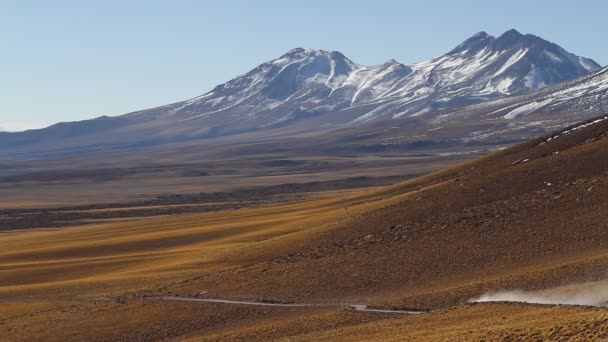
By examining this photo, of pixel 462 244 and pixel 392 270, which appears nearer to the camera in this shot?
pixel 392 270

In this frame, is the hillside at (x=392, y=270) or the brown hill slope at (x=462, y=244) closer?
the hillside at (x=392, y=270)

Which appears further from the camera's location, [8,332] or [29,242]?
[29,242]

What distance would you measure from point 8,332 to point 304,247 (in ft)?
58.4

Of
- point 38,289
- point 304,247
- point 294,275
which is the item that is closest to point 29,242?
point 38,289

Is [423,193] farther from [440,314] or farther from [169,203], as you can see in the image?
[169,203]

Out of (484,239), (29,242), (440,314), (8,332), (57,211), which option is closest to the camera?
(440,314)

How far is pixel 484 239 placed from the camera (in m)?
43.6

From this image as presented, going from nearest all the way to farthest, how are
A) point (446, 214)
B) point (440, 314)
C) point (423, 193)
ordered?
point (440, 314)
point (446, 214)
point (423, 193)

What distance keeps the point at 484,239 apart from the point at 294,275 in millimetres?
9668

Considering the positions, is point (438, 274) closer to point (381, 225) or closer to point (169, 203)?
point (381, 225)

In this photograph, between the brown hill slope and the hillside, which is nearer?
the hillside

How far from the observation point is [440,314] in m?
32.1

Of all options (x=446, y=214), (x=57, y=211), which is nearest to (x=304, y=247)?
(x=446, y=214)

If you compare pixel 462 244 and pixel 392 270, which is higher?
pixel 462 244
